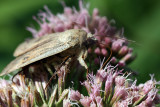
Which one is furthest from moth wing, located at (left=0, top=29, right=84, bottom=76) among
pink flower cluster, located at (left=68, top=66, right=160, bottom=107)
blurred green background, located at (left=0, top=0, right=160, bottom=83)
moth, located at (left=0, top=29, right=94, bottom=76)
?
blurred green background, located at (left=0, top=0, right=160, bottom=83)

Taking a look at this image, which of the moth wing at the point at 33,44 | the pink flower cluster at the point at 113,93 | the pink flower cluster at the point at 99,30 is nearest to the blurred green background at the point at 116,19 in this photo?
the pink flower cluster at the point at 99,30

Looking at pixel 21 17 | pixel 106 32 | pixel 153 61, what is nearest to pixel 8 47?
pixel 21 17

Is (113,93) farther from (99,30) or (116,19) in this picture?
(116,19)

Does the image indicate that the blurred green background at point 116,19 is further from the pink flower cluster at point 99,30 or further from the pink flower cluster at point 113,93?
the pink flower cluster at point 113,93

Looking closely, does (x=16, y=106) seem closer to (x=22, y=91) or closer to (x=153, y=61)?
(x=22, y=91)

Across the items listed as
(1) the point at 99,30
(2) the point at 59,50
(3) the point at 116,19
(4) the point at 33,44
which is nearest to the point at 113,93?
(2) the point at 59,50

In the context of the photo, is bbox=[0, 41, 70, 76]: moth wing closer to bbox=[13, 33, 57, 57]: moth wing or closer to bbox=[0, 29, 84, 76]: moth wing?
bbox=[0, 29, 84, 76]: moth wing
